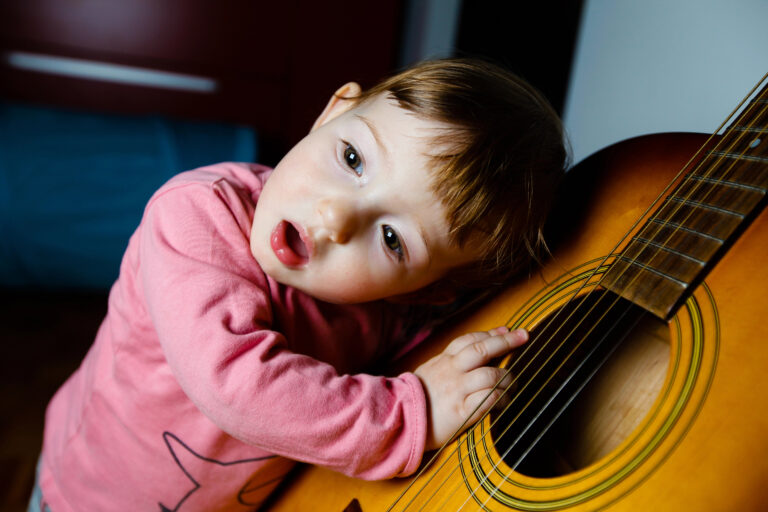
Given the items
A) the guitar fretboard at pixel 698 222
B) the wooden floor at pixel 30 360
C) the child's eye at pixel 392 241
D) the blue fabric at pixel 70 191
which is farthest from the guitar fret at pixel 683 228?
the blue fabric at pixel 70 191

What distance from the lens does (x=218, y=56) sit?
77.2 inches

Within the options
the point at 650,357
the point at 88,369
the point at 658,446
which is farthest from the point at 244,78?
the point at 658,446

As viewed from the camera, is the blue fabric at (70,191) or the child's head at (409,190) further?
the blue fabric at (70,191)

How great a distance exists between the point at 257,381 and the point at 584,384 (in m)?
0.38

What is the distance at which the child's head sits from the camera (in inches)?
23.6

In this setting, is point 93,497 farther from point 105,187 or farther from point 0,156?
point 0,156

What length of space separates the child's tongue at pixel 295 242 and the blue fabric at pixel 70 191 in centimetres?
103

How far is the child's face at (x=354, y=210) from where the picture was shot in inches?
23.5

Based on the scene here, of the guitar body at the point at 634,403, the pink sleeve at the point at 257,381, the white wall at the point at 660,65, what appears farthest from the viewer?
the white wall at the point at 660,65

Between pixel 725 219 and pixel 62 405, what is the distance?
0.88 meters

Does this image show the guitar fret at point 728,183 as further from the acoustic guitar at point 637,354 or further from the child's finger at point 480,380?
the child's finger at point 480,380

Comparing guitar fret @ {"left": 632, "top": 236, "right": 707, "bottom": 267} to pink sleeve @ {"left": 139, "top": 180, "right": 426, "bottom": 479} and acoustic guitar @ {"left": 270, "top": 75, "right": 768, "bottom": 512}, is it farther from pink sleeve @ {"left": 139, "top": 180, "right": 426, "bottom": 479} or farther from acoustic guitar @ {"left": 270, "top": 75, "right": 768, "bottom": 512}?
pink sleeve @ {"left": 139, "top": 180, "right": 426, "bottom": 479}

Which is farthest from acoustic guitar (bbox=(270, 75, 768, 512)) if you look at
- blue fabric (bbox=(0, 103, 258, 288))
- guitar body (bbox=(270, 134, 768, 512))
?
blue fabric (bbox=(0, 103, 258, 288))

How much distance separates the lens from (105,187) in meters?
1.50
